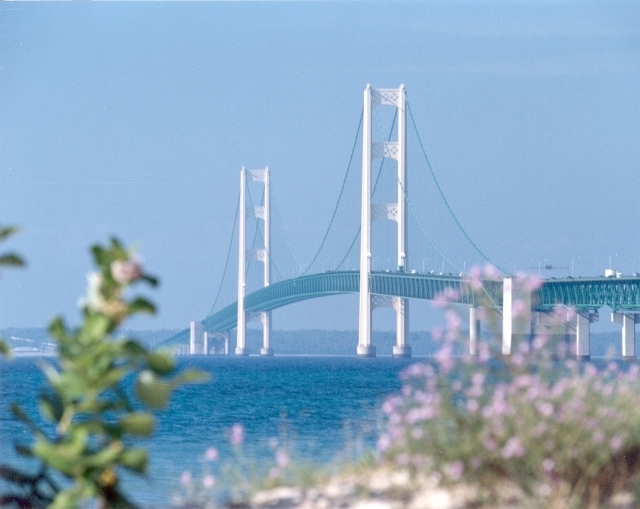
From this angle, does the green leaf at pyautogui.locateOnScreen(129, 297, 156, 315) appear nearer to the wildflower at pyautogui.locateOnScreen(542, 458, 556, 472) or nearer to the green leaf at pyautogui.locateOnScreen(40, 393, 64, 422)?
the green leaf at pyautogui.locateOnScreen(40, 393, 64, 422)

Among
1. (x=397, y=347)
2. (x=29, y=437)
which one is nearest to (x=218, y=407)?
(x=29, y=437)

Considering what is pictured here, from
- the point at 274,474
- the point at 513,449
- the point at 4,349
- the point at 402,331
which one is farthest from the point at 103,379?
the point at 402,331

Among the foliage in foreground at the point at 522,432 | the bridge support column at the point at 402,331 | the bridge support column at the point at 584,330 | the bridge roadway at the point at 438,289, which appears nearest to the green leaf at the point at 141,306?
the foliage in foreground at the point at 522,432

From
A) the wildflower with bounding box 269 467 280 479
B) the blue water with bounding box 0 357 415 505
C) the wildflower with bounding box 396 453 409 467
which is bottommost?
the blue water with bounding box 0 357 415 505

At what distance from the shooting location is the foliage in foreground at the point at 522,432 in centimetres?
428

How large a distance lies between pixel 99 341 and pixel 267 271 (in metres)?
58.8

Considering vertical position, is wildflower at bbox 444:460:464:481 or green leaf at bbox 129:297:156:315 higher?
green leaf at bbox 129:297:156:315

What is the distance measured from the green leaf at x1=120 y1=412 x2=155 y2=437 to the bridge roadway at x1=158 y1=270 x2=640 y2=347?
31.6 m

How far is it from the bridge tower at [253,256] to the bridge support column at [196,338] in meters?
2.79

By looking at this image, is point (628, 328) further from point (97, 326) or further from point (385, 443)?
point (97, 326)

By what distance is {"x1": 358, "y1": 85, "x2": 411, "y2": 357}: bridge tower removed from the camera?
1913 inches

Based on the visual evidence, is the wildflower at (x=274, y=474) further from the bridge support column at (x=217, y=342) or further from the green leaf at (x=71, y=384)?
the bridge support column at (x=217, y=342)

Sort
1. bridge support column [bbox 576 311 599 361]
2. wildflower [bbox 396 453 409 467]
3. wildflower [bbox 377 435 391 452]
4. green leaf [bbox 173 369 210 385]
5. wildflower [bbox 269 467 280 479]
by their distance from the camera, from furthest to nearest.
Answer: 1. bridge support column [bbox 576 311 599 361]
2. wildflower [bbox 269 467 280 479]
3. wildflower [bbox 377 435 391 452]
4. wildflower [bbox 396 453 409 467]
5. green leaf [bbox 173 369 210 385]

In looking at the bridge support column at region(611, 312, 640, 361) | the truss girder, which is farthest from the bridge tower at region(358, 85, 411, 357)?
the bridge support column at region(611, 312, 640, 361)
